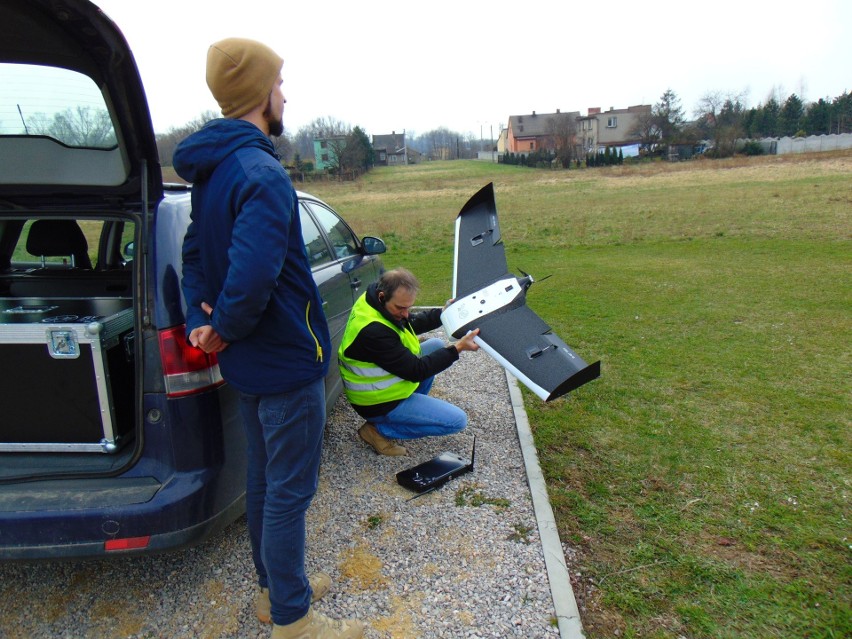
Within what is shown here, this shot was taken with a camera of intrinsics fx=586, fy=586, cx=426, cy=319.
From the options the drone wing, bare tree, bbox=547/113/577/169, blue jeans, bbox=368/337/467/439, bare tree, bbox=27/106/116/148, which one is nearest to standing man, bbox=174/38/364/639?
bare tree, bbox=27/106/116/148

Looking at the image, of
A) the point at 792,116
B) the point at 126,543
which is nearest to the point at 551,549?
the point at 126,543

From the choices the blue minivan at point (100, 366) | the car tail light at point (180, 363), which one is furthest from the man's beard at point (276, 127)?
the car tail light at point (180, 363)

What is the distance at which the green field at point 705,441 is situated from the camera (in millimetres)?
2594

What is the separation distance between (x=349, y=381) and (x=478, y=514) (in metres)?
1.13

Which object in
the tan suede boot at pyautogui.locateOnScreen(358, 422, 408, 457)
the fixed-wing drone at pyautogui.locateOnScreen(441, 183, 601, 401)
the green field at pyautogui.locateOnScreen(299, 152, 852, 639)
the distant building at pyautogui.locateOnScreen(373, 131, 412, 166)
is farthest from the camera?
the distant building at pyautogui.locateOnScreen(373, 131, 412, 166)

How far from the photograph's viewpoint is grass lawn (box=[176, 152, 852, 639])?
259cm

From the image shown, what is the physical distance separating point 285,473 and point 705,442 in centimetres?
305

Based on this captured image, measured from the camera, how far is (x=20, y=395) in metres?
2.42

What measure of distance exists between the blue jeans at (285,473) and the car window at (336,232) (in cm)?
255

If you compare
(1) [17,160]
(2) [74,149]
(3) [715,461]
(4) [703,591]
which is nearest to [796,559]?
(4) [703,591]

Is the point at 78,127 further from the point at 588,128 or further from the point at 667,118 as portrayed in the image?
the point at 588,128

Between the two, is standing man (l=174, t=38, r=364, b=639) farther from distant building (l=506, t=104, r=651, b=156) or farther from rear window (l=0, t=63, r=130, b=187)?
distant building (l=506, t=104, r=651, b=156)

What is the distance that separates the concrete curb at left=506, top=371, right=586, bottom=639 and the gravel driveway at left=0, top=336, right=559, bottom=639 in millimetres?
36

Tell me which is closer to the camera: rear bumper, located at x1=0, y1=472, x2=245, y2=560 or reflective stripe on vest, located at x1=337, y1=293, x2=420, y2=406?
rear bumper, located at x1=0, y1=472, x2=245, y2=560
